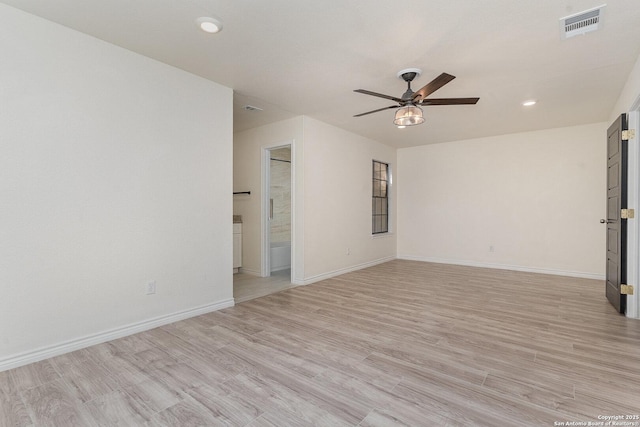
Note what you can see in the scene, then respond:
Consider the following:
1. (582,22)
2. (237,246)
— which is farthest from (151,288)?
(582,22)

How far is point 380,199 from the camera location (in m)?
6.85

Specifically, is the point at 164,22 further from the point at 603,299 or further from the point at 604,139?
the point at 604,139

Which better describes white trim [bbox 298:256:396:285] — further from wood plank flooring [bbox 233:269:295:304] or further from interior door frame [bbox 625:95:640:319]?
interior door frame [bbox 625:95:640:319]

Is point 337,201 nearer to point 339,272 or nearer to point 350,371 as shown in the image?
point 339,272

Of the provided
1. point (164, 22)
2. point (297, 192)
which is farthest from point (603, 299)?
point (164, 22)

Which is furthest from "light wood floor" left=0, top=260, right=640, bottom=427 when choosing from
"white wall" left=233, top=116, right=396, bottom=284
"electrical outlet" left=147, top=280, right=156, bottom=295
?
"white wall" left=233, top=116, right=396, bottom=284

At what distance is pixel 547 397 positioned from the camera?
1.82 m

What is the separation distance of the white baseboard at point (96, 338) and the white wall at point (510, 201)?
4940 mm

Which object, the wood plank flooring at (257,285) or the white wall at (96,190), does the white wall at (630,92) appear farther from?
the wood plank flooring at (257,285)

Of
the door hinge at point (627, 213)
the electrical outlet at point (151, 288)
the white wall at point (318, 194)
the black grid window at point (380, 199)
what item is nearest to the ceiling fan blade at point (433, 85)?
the white wall at point (318, 194)

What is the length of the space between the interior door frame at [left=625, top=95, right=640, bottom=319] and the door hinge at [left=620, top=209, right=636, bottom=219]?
3 centimetres

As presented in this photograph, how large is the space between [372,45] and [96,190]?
8.67 ft

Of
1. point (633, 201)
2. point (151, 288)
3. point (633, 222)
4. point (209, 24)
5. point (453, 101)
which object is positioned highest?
point (209, 24)

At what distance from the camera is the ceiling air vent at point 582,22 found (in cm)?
219
